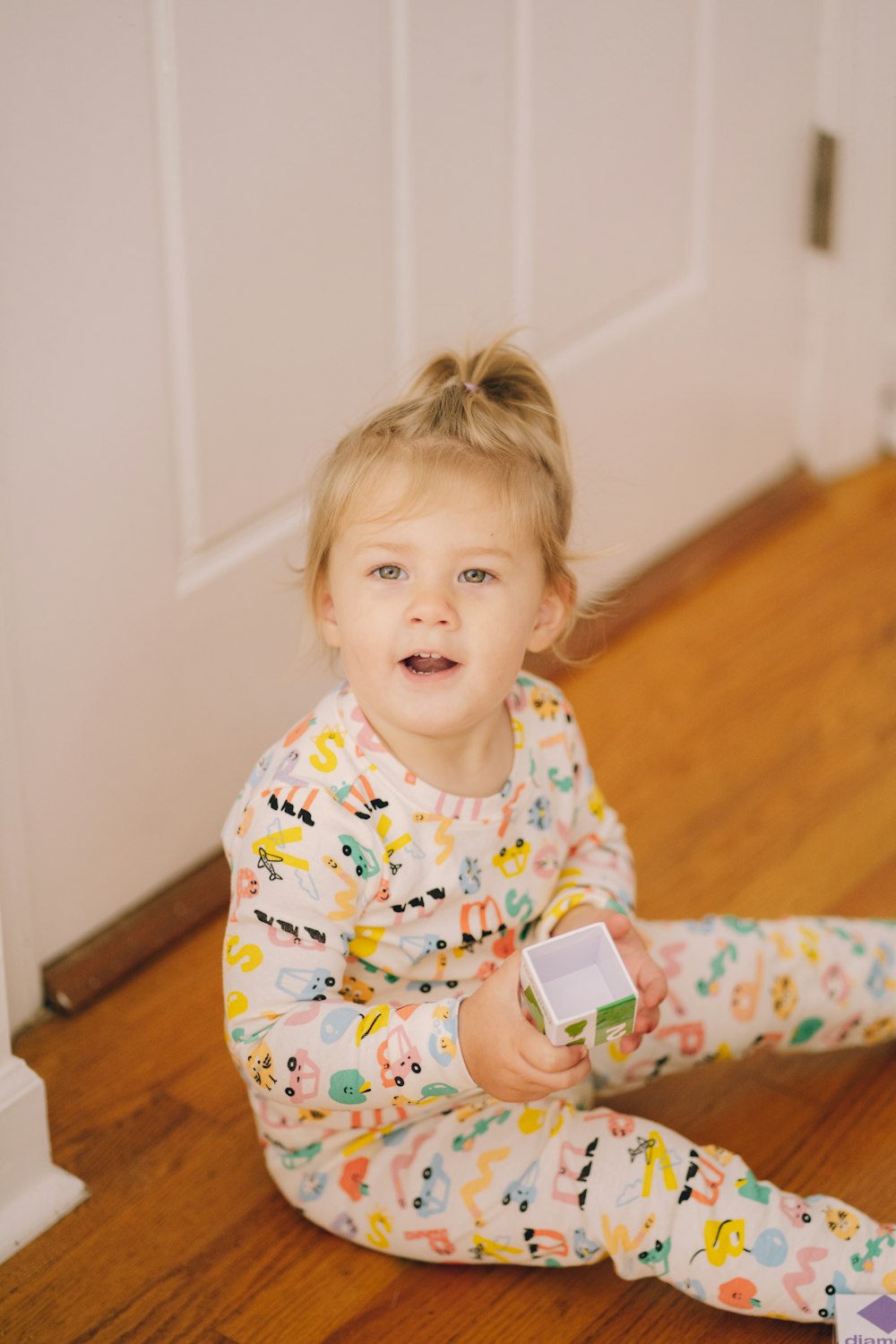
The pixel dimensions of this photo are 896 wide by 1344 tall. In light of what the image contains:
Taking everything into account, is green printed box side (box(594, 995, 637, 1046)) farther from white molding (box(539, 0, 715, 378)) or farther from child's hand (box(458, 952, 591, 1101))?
white molding (box(539, 0, 715, 378))

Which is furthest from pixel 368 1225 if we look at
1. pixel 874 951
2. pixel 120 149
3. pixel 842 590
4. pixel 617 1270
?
pixel 842 590

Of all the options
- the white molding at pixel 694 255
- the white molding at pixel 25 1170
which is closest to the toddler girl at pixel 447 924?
the white molding at pixel 25 1170

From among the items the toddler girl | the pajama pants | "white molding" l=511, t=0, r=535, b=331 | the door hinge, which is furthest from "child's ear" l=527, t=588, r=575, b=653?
the door hinge

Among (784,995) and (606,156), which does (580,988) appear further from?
(606,156)

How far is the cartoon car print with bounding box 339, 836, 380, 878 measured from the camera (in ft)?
3.79

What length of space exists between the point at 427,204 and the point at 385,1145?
2.85 ft

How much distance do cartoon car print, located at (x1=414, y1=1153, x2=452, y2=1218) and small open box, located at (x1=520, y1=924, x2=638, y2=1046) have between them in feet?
0.73

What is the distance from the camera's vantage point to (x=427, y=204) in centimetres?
161

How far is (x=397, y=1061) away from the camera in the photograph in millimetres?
1093

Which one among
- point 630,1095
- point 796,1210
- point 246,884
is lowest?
point 630,1095

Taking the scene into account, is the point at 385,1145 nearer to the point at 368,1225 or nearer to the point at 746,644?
the point at 368,1225

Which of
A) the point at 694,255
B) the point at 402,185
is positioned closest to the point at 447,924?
the point at 402,185

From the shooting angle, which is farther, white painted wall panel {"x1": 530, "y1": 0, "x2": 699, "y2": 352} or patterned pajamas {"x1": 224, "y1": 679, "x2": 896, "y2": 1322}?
white painted wall panel {"x1": 530, "y1": 0, "x2": 699, "y2": 352}

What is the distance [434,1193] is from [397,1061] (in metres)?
0.16
